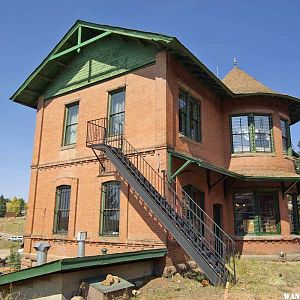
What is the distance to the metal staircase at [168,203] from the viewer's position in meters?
9.59

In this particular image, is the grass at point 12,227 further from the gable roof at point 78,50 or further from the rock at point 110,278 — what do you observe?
the rock at point 110,278

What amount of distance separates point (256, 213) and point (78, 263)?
10.4 meters

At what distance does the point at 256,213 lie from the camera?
16.1m

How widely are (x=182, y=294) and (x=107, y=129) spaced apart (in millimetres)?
7921

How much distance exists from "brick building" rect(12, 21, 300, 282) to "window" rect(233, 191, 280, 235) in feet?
0.16

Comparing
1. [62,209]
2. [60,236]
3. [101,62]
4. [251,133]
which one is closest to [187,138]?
[251,133]

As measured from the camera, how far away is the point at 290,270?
41.1 ft

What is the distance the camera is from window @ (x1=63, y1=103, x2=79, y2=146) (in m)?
16.2

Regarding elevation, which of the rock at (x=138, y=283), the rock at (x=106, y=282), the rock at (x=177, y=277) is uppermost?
the rock at (x=106, y=282)

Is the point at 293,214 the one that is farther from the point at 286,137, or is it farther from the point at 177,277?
the point at 177,277

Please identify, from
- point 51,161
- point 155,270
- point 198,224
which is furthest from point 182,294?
point 51,161

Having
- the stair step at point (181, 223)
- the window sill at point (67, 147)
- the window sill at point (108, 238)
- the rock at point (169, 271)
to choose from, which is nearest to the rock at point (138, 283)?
the rock at point (169, 271)

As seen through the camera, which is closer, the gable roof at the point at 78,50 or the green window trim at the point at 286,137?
the gable roof at the point at 78,50

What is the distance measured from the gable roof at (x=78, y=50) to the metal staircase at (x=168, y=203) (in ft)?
12.6
